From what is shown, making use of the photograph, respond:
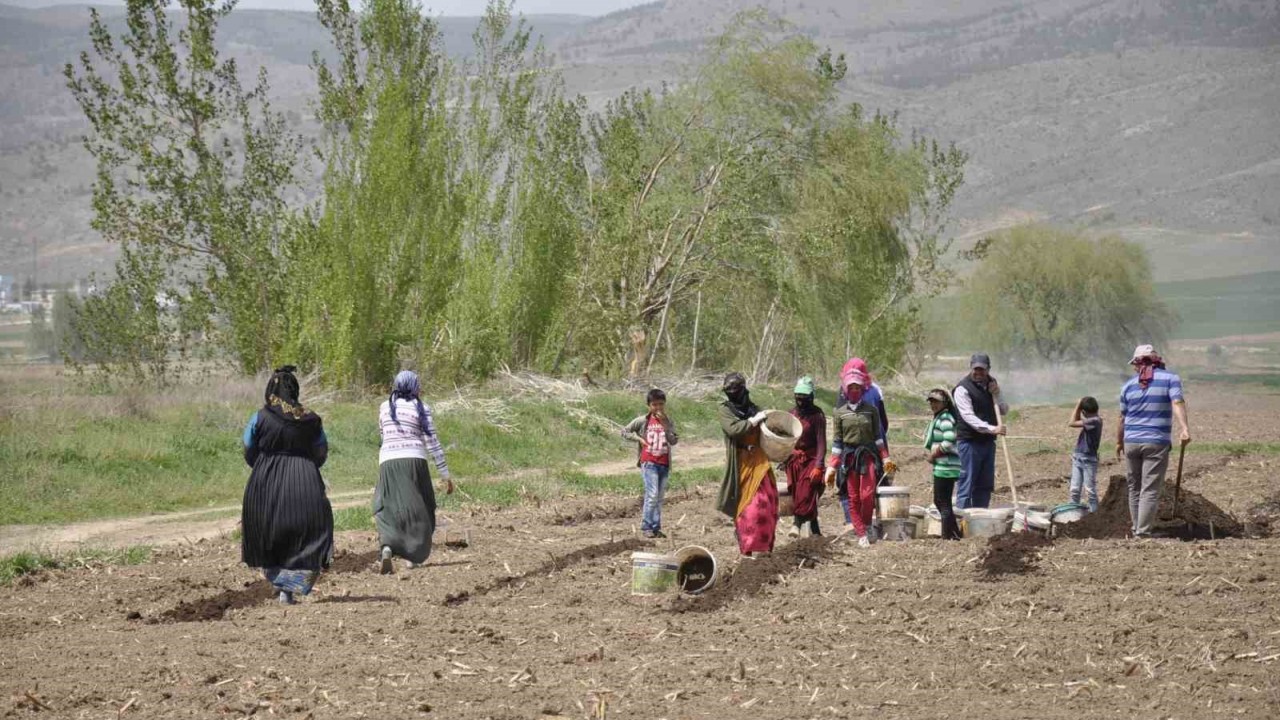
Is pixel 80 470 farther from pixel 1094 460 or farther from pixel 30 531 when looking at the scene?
pixel 1094 460

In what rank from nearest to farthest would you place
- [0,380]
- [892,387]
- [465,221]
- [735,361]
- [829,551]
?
[829,551] → [0,380] → [465,221] → [892,387] → [735,361]

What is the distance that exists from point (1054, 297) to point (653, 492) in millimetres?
60209

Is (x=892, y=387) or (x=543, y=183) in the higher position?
(x=543, y=183)

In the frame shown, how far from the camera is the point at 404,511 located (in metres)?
12.4

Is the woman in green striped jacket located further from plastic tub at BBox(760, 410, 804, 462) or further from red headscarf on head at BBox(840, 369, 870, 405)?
plastic tub at BBox(760, 410, 804, 462)

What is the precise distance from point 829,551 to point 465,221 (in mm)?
19295

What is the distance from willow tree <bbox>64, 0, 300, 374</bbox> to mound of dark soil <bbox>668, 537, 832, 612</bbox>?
16741 millimetres

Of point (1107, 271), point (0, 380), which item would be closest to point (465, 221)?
point (0, 380)

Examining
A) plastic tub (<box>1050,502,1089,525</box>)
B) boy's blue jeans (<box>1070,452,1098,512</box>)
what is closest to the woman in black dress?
plastic tub (<box>1050,502,1089,525</box>)

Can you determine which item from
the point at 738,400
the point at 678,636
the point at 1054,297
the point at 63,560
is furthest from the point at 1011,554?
the point at 1054,297

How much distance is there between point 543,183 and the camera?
31906mm

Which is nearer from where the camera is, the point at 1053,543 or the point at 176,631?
the point at 176,631

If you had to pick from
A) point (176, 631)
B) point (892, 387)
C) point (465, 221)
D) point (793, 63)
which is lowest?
point (892, 387)

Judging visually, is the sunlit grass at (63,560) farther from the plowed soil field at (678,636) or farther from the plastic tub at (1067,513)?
the plastic tub at (1067,513)
